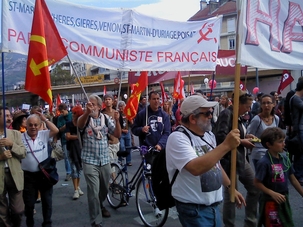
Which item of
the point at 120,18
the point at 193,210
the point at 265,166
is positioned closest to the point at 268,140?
the point at 265,166

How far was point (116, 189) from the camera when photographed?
18.3ft

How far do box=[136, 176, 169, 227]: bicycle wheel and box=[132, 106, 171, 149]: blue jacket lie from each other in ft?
2.24

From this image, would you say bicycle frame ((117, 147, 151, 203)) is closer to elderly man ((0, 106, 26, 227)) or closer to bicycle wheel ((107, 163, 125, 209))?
bicycle wheel ((107, 163, 125, 209))

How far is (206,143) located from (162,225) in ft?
7.45

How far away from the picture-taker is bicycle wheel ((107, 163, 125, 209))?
18.1 feet

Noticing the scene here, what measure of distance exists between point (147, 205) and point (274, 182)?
6.77ft

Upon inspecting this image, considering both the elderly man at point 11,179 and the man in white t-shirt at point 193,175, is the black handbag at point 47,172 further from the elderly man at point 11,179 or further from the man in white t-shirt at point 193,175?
the man in white t-shirt at point 193,175

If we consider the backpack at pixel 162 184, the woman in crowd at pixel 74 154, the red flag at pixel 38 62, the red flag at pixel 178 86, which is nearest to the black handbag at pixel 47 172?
the red flag at pixel 38 62

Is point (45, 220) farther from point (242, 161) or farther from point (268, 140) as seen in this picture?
point (268, 140)

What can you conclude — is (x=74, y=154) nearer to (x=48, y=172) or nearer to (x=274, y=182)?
(x=48, y=172)

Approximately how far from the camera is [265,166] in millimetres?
3551

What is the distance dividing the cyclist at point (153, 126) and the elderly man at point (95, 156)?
2.47 ft

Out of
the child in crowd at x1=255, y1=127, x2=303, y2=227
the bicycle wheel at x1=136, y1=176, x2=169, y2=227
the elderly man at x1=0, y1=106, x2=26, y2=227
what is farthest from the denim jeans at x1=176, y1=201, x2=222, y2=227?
the elderly man at x1=0, y1=106, x2=26, y2=227

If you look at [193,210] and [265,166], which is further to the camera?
[265,166]
